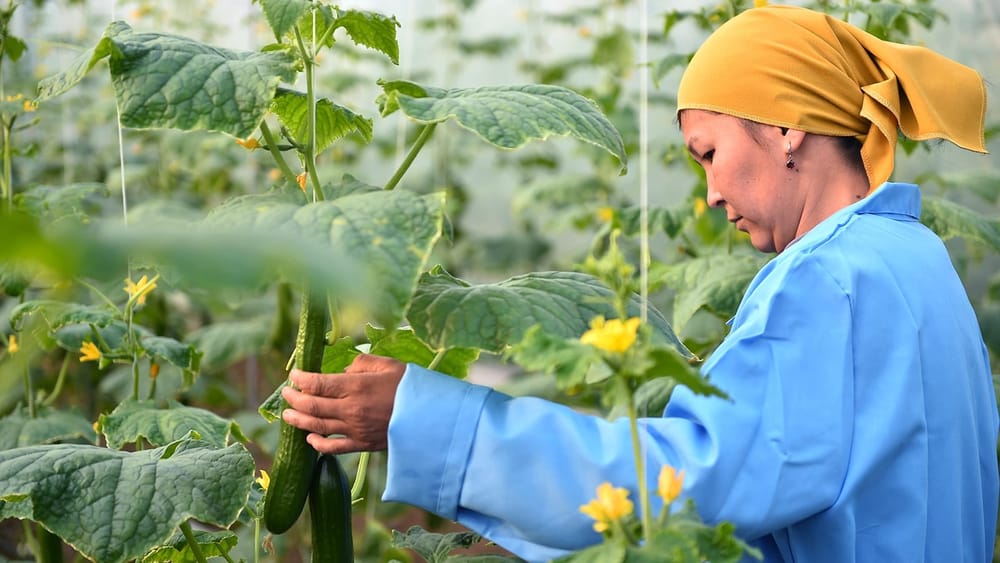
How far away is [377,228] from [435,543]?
1.88 ft

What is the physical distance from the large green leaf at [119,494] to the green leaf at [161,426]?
33cm

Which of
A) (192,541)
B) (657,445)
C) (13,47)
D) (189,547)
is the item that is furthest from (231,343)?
(657,445)

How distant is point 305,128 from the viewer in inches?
60.9

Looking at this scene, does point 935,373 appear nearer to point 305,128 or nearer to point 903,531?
point 903,531

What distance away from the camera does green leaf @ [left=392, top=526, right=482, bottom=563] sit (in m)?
1.50

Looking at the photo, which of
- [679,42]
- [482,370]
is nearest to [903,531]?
[679,42]

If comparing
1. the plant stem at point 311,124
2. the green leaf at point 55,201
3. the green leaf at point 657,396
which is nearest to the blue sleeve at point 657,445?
the plant stem at point 311,124

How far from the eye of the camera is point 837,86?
1.47 meters

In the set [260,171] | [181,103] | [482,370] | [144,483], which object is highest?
[181,103]

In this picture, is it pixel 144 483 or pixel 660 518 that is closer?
pixel 660 518

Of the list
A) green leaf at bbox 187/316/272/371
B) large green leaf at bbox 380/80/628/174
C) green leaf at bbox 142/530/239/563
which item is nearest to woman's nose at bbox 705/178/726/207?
large green leaf at bbox 380/80/628/174

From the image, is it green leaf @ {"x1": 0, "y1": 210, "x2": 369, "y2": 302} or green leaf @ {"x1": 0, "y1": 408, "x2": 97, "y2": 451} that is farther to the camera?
green leaf @ {"x1": 0, "y1": 408, "x2": 97, "y2": 451}

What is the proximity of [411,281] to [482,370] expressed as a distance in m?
5.02

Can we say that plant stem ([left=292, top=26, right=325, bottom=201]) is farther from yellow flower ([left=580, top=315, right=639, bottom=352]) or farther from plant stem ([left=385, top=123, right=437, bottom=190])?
yellow flower ([left=580, top=315, right=639, bottom=352])
